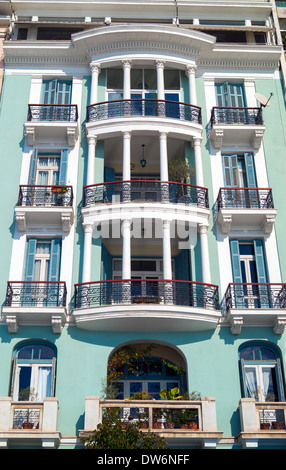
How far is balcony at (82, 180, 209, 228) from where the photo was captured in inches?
811

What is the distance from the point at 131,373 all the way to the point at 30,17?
51.6 feet

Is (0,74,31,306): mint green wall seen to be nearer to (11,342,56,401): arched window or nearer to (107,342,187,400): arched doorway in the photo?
(11,342,56,401): arched window

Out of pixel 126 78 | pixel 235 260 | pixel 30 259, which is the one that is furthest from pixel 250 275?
pixel 126 78

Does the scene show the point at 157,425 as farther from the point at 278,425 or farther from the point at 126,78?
the point at 126,78

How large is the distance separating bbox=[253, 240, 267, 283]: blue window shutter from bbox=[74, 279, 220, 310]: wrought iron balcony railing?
187 cm

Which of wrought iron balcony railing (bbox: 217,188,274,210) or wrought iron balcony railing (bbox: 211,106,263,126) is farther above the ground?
wrought iron balcony railing (bbox: 211,106,263,126)

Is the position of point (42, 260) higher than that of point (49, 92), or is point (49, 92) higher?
point (49, 92)

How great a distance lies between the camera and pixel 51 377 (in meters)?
18.9

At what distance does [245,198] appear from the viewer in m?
21.5

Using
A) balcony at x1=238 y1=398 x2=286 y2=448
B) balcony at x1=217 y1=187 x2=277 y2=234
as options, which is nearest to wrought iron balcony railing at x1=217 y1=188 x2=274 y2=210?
balcony at x1=217 y1=187 x2=277 y2=234

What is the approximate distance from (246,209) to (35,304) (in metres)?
7.84

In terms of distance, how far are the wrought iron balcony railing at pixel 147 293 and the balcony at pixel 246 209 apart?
8.81 feet

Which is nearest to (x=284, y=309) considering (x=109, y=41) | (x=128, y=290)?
(x=128, y=290)

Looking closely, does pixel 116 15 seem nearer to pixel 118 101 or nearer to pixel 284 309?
pixel 118 101
